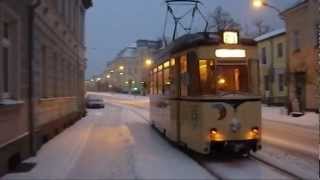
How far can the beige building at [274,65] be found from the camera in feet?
175

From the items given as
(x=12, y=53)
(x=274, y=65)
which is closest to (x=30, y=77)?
(x=12, y=53)

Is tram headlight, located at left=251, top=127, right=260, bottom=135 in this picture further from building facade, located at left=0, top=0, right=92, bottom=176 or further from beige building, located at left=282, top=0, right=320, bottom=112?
beige building, located at left=282, top=0, right=320, bottom=112

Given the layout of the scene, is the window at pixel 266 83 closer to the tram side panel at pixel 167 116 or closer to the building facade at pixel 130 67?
the tram side panel at pixel 167 116

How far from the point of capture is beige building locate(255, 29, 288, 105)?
53.2 metres

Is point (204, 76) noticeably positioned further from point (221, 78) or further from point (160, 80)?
point (160, 80)

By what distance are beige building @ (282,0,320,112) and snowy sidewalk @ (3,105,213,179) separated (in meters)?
22.1

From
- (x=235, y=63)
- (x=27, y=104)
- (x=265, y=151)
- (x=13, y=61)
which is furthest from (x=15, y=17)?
(x=265, y=151)

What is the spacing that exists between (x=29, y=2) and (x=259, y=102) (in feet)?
22.5

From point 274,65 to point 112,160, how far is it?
1681 inches

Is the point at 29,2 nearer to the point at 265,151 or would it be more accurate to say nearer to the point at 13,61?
the point at 13,61

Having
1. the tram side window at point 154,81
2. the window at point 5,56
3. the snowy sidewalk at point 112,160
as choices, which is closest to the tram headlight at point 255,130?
the snowy sidewalk at point 112,160

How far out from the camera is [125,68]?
13638 cm

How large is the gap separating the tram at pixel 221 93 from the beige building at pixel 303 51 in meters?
25.3

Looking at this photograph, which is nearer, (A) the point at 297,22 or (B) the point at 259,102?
(B) the point at 259,102
